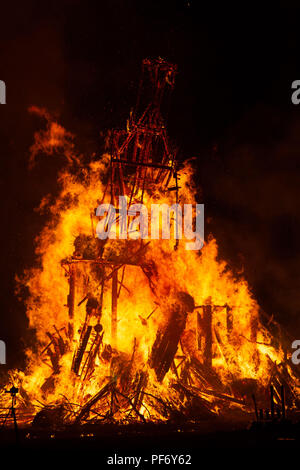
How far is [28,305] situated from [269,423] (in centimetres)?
1416

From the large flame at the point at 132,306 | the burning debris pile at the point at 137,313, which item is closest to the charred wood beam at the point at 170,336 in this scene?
the burning debris pile at the point at 137,313

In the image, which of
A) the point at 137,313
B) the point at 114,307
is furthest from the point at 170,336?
the point at 114,307

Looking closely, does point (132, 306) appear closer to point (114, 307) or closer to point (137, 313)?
point (137, 313)

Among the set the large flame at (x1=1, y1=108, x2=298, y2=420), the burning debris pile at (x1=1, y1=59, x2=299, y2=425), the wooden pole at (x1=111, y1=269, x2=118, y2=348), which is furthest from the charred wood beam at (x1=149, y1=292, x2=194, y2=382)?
the wooden pole at (x1=111, y1=269, x2=118, y2=348)

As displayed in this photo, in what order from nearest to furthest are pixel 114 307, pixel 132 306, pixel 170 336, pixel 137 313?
pixel 170 336 → pixel 114 307 → pixel 137 313 → pixel 132 306

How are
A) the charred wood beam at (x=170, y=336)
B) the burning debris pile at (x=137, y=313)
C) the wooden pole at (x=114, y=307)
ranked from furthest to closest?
the wooden pole at (x=114, y=307) < the charred wood beam at (x=170, y=336) < the burning debris pile at (x=137, y=313)

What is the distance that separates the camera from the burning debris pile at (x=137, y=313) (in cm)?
1797

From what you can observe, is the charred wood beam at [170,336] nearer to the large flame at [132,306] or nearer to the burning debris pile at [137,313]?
the burning debris pile at [137,313]

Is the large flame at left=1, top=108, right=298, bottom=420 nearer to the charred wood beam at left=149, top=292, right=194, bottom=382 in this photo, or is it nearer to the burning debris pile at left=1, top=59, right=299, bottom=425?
the burning debris pile at left=1, top=59, right=299, bottom=425

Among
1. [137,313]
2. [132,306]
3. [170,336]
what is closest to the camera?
[170,336]

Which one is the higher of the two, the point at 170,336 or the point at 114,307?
the point at 114,307

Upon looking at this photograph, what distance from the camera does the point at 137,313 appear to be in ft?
67.4

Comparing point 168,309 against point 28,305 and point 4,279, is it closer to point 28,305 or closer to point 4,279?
point 28,305

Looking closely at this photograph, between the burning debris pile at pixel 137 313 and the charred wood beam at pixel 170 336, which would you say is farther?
the charred wood beam at pixel 170 336
